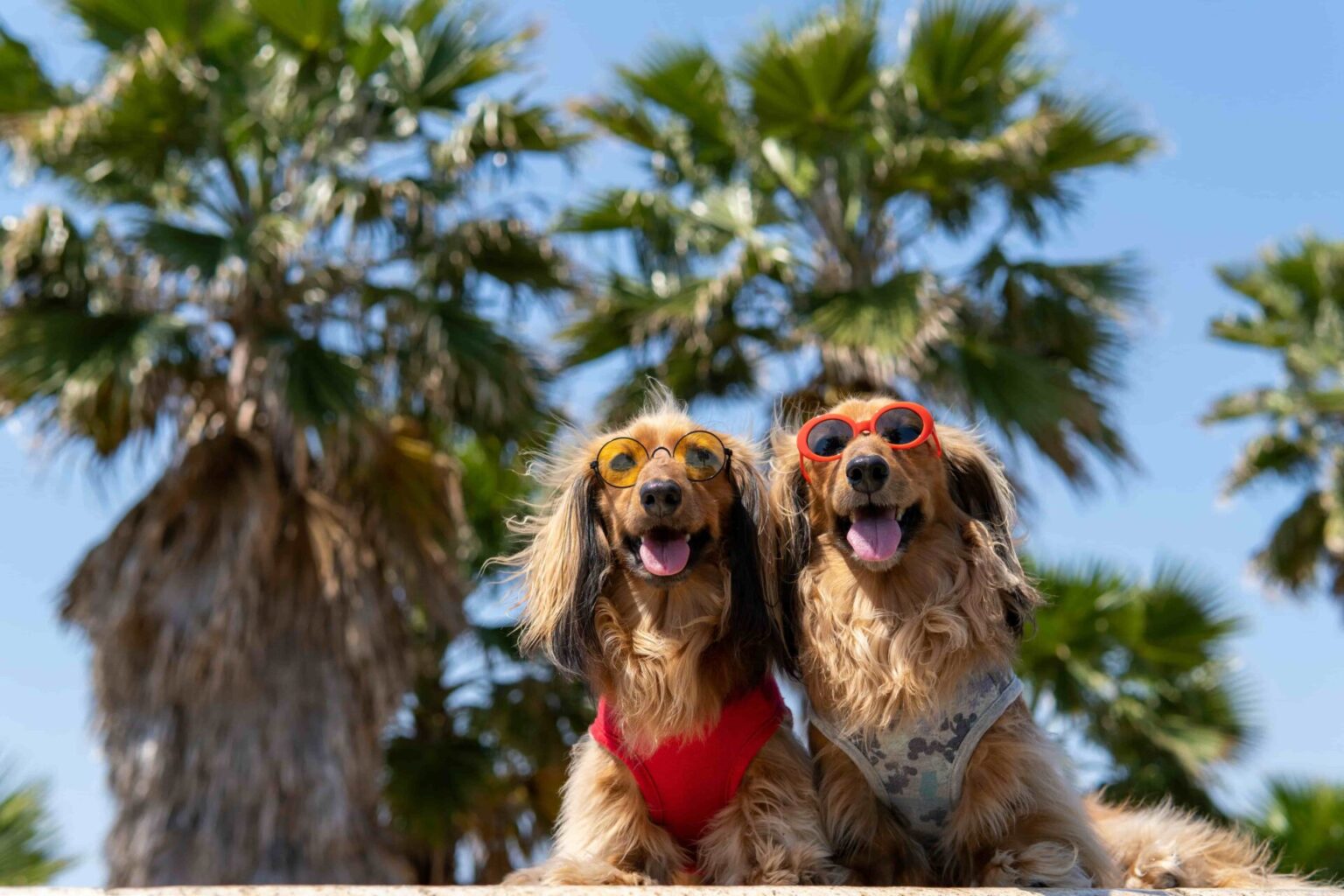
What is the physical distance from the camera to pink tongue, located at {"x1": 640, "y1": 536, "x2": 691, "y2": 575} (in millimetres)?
3832

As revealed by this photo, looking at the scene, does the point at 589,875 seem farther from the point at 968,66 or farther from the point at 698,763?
the point at 968,66

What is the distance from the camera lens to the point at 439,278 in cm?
1089

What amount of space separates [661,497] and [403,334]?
7132 mm

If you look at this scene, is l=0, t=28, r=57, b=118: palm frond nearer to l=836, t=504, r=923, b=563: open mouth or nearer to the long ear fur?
the long ear fur

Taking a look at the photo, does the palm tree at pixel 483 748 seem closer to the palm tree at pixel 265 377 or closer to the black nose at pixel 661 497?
the palm tree at pixel 265 377

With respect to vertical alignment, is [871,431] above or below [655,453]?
below

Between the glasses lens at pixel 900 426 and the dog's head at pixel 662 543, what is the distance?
44cm

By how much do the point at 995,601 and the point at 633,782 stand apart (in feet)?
4.04

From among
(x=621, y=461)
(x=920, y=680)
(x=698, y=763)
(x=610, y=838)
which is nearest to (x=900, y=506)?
(x=920, y=680)

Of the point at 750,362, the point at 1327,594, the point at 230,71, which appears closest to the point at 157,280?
the point at 230,71

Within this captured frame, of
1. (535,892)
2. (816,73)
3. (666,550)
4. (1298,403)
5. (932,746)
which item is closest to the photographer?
(535,892)

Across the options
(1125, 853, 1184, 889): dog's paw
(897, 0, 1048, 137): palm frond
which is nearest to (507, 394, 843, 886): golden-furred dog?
(1125, 853, 1184, 889): dog's paw

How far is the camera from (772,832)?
370 centimetres

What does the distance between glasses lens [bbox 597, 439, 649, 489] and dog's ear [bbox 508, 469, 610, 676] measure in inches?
3.7
